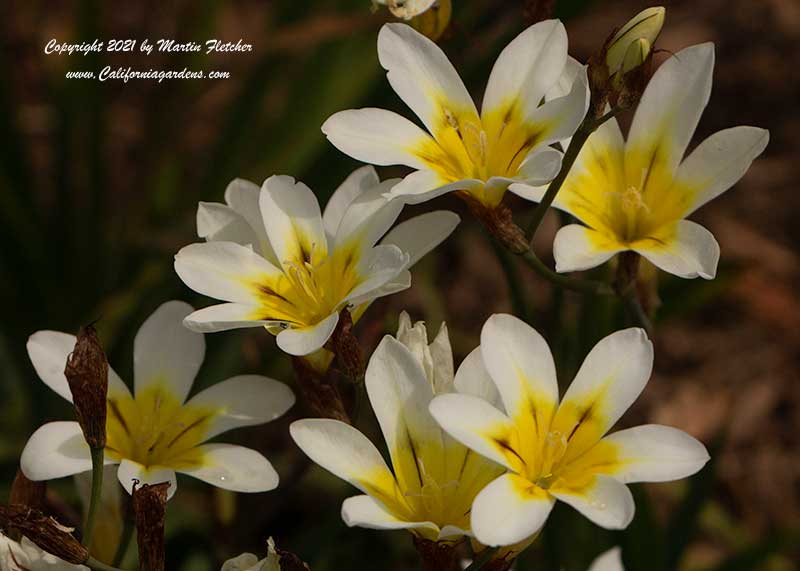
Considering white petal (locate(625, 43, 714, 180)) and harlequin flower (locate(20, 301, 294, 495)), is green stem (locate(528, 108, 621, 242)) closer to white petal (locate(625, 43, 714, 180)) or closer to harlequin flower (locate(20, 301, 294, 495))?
white petal (locate(625, 43, 714, 180))

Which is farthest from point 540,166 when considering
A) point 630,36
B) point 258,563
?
point 258,563

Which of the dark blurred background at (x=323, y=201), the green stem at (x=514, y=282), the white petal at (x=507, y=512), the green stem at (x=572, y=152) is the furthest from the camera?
the dark blurred background at (x=323, y=201)

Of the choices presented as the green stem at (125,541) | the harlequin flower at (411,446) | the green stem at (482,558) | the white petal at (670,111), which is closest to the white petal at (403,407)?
the harlequin flower at (411,446)

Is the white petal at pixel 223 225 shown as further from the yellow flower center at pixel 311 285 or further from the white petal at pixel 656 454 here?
the white petal at pixel 656 454

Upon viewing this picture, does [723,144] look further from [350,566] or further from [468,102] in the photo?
[350,566]

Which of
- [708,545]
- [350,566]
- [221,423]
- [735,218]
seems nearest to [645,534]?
[350,566]

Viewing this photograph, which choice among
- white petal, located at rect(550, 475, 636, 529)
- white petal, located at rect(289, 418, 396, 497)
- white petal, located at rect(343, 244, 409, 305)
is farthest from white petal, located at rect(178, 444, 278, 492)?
white petal, located at rect(550, 475, 636, 529)
